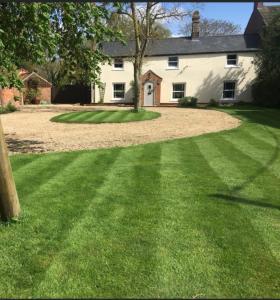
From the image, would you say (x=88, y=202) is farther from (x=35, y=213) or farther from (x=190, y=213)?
(x=190, y=213)

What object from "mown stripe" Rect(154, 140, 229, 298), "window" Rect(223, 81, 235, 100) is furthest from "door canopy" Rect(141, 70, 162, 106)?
"mown stripe" Rect(154, 140, 229, 298)

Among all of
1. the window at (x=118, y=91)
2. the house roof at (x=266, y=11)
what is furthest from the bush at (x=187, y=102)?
the house roof at (x=266, y=11)

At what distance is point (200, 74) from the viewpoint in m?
43.1

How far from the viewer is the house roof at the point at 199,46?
4247cm

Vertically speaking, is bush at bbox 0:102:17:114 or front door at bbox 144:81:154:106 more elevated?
front door at bbox 144:81:154:106

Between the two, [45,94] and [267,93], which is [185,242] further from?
[45,94]

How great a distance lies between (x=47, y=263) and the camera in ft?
15.5

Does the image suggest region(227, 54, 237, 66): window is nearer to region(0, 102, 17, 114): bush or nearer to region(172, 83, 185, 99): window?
region(172, 83, 185, 99): window

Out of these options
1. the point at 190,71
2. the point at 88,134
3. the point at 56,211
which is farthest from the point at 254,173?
the point at 190,71

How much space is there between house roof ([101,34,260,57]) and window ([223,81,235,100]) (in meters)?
3.37

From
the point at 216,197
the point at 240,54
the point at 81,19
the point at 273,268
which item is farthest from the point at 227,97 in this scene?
the point at 273,268

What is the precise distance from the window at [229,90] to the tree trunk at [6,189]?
127ft

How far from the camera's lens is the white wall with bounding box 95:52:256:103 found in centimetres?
4188

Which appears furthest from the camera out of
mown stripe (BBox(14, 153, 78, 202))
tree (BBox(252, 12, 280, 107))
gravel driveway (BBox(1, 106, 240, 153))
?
tree (BBox(252, 12, 280, 107))
